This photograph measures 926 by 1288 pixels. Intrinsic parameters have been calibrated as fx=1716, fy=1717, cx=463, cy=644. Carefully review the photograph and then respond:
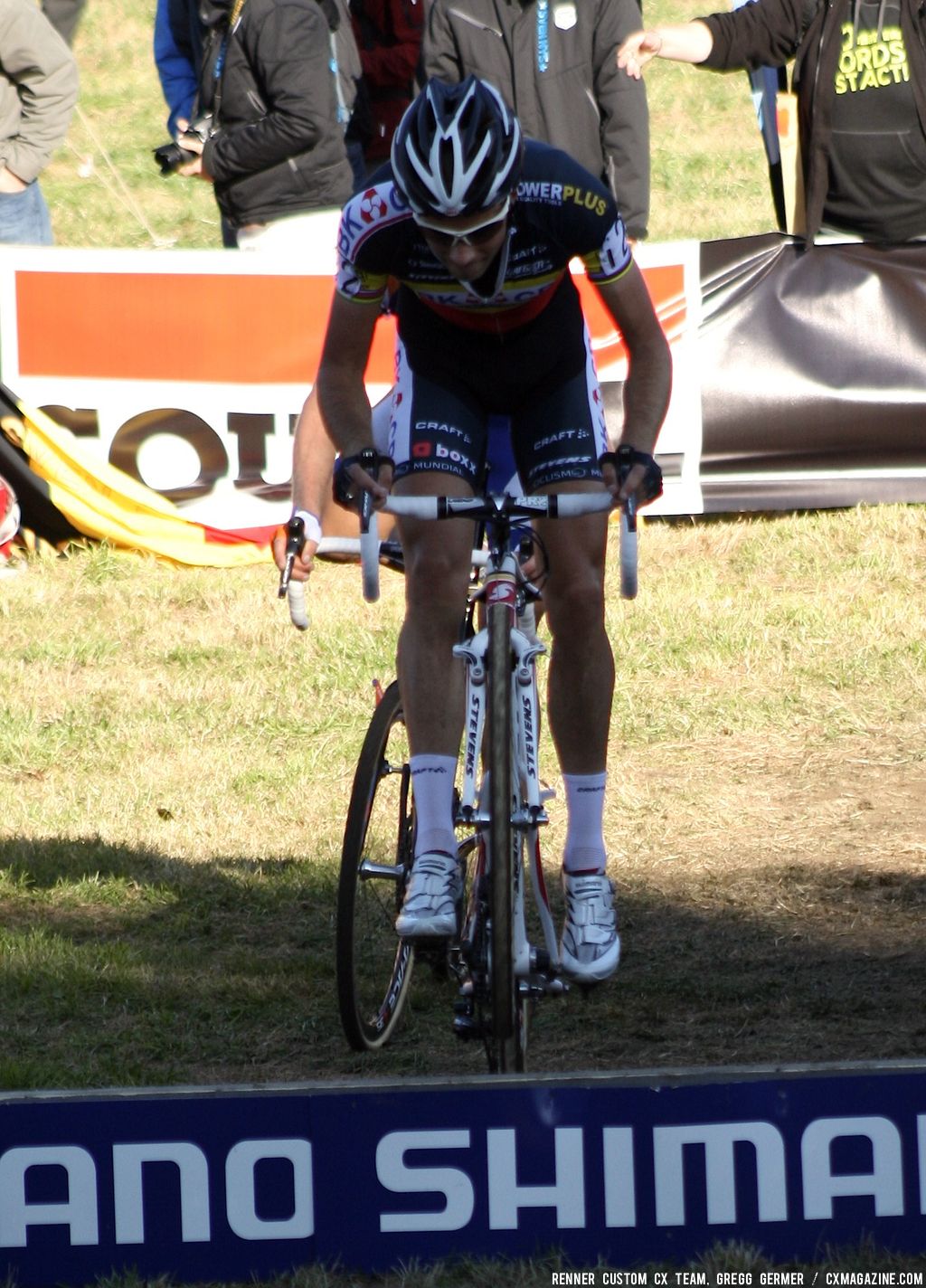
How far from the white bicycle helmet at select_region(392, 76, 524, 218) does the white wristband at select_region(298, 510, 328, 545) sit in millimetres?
798

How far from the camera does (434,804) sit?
3906 mm

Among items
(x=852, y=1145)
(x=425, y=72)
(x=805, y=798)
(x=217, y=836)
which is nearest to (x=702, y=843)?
(x=805, y=798)

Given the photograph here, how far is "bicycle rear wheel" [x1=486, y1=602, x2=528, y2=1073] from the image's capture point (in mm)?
3508

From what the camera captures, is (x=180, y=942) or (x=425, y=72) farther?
(x=425, y=72)

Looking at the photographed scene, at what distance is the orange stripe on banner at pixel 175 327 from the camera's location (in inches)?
342

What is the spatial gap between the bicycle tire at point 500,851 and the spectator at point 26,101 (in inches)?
247

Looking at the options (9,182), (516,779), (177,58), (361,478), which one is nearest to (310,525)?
(361,478)

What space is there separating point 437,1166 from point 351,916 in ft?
3.88

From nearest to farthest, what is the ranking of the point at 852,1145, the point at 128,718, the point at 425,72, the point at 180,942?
the point at 852,1145
the point at 180,942
the point at 128,718
the point at 425,72

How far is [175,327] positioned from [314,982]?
15.8ft

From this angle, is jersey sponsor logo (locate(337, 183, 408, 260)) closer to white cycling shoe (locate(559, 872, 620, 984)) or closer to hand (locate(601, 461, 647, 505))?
hand (locate(601, 461, 647, 505))

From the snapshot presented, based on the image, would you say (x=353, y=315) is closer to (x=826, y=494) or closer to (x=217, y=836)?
(x=217, y=836)

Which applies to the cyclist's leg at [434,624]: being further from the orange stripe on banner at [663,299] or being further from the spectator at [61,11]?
the spectator at [61,11]

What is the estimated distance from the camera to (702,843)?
5637 mm
